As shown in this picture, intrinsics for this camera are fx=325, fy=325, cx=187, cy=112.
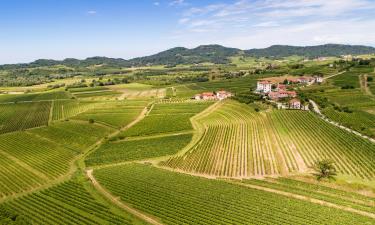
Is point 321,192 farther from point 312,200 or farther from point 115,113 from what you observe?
point 115,113

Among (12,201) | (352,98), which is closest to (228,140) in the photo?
(12,201)

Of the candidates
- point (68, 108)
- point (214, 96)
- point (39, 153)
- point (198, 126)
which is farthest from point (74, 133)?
point (214, 96)

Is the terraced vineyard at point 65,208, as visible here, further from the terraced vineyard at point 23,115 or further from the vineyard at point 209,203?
the terraced vineyard at point 23,115

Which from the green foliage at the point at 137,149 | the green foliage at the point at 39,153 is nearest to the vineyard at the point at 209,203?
the green foliage at the point at 137,149

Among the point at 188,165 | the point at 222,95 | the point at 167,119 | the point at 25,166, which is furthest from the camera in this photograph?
the point at 222,95

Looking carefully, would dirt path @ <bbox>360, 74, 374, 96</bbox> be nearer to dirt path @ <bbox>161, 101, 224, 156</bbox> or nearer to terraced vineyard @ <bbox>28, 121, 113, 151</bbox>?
dirt path @ <bbox>161, 101, 224, 156</bbox>

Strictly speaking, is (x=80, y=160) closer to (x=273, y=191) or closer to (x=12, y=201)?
(x=12, y=201)

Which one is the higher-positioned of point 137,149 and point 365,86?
point 365,86
